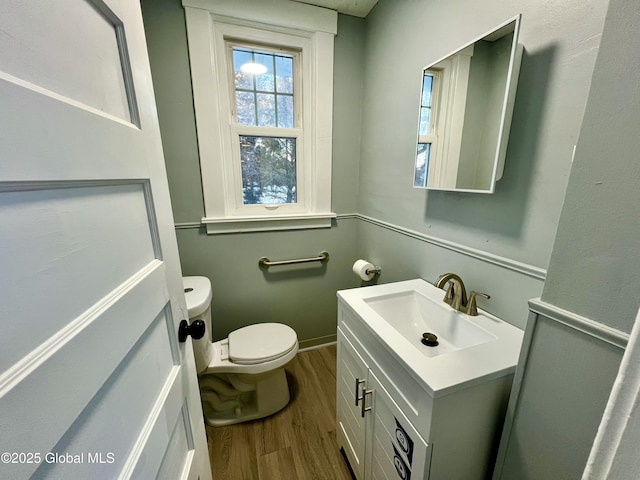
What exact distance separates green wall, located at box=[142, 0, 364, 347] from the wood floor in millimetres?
527

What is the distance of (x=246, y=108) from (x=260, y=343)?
1418mm

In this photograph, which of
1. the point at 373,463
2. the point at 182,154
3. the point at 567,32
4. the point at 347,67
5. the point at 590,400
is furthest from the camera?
the point at 347,67

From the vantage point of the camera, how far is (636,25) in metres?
0.39

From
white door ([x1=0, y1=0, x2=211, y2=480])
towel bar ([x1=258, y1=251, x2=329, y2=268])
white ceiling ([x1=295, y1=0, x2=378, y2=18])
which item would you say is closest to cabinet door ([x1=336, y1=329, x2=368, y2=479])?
white door ([x1=0, y1=0, x2=211, y2=480])

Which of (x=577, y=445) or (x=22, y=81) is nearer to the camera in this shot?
(x=22, y=81)

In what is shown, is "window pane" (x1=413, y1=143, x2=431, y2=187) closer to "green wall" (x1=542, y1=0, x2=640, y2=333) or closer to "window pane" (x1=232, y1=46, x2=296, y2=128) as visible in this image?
"green wall" (x1=542, y1=0, x2=640, y2=333)

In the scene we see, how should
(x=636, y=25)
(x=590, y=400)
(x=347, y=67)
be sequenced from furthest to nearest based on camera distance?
(x=347, y=67), (x=590, y=400), (x=636, y=25)

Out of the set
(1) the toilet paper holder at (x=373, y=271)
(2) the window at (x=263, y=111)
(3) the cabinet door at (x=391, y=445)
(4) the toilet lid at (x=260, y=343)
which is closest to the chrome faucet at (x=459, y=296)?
(3) the cabinet door at (x=391, y=445)

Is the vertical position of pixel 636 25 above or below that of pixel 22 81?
above

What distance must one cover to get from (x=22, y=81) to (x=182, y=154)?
4.32ft

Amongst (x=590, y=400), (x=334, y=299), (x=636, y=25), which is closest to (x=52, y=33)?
(x=636, y=25)

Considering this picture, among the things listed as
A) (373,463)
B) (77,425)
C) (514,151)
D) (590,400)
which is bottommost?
(373,463)

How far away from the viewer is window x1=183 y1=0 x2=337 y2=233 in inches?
55.4

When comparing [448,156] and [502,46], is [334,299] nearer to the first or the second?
[448,156]
